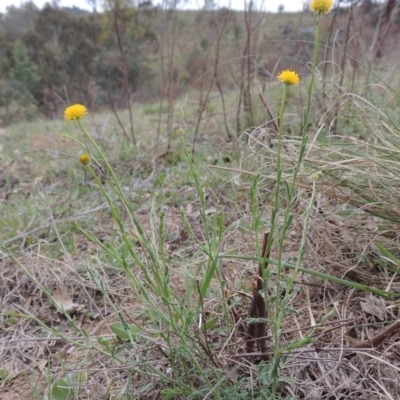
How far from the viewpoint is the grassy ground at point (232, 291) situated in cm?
79

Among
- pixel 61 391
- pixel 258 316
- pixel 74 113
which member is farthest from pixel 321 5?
pixel 61 391

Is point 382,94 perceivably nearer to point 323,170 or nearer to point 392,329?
point 323,170

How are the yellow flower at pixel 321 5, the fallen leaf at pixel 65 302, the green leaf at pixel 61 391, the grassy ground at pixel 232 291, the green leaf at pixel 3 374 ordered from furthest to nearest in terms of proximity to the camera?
the fallen leaf at pixel 65 302, the green leaf at pixel 3 374, the green leaf at pixel 61 391, the grassy ground at pixel 232 291, the yellow flower at pixel 321 5

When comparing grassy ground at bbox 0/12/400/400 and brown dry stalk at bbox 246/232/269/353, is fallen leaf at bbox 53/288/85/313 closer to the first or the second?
grassy ground at bbox 0/12/400/400

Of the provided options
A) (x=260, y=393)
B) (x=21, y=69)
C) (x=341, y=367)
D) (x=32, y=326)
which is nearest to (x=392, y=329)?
(x=341, y=367)

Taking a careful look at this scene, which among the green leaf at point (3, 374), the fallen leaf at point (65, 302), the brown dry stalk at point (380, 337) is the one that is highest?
the brown dry stalk at point (380, 337)

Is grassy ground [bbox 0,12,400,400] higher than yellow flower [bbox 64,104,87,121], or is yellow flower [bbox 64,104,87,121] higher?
yellow flower [bbox 64,104,87,121]

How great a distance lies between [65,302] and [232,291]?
0.78 meters

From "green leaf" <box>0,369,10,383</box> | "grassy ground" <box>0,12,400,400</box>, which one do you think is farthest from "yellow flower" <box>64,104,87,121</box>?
"green leaf" <box>0,369,10,383</box>

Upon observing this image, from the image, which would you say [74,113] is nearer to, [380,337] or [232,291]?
[232,291]

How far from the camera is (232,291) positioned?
96 centimetres

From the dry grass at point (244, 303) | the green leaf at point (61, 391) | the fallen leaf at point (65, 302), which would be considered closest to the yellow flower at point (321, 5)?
the dry grass at point (244, 303)

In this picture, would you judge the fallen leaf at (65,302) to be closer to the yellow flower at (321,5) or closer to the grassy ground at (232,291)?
the grassy ground at (232,291)

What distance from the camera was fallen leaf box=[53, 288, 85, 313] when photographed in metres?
1.45
